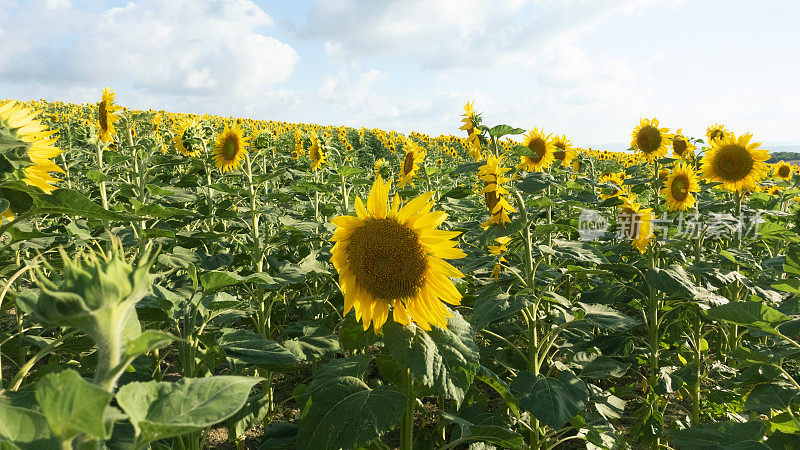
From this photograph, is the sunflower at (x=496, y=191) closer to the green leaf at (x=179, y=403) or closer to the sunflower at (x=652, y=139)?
the green leaf at (x=179, y=403)

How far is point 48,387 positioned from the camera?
50cm

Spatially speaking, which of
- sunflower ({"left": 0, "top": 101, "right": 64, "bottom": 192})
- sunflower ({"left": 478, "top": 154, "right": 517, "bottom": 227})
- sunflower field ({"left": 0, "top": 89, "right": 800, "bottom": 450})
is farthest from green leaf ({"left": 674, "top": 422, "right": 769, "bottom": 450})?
sunflower ({"left": 0, "top": 101, "right": 64, "bottom": 192})

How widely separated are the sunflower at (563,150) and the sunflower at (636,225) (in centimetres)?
188

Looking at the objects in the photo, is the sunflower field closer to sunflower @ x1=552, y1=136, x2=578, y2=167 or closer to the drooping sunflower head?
the drooping sunflower head

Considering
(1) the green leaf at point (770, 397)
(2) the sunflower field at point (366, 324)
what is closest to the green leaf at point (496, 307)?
(2) the sunflower field at point (366, 324)

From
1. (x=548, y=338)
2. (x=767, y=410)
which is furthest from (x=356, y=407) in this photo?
(x=767, y=410)

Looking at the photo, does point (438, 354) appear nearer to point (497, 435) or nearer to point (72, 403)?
point (497, 435)

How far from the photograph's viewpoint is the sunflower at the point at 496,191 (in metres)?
2.41

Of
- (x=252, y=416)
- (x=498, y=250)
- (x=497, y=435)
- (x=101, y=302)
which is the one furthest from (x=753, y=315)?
(x=252, y=416)

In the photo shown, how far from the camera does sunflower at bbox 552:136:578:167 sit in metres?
5.75

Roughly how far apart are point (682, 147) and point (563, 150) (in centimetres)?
159

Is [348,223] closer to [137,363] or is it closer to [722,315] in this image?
[137,363]

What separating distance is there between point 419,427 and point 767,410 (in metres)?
2.01

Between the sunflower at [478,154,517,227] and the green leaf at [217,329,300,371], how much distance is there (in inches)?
53.3
